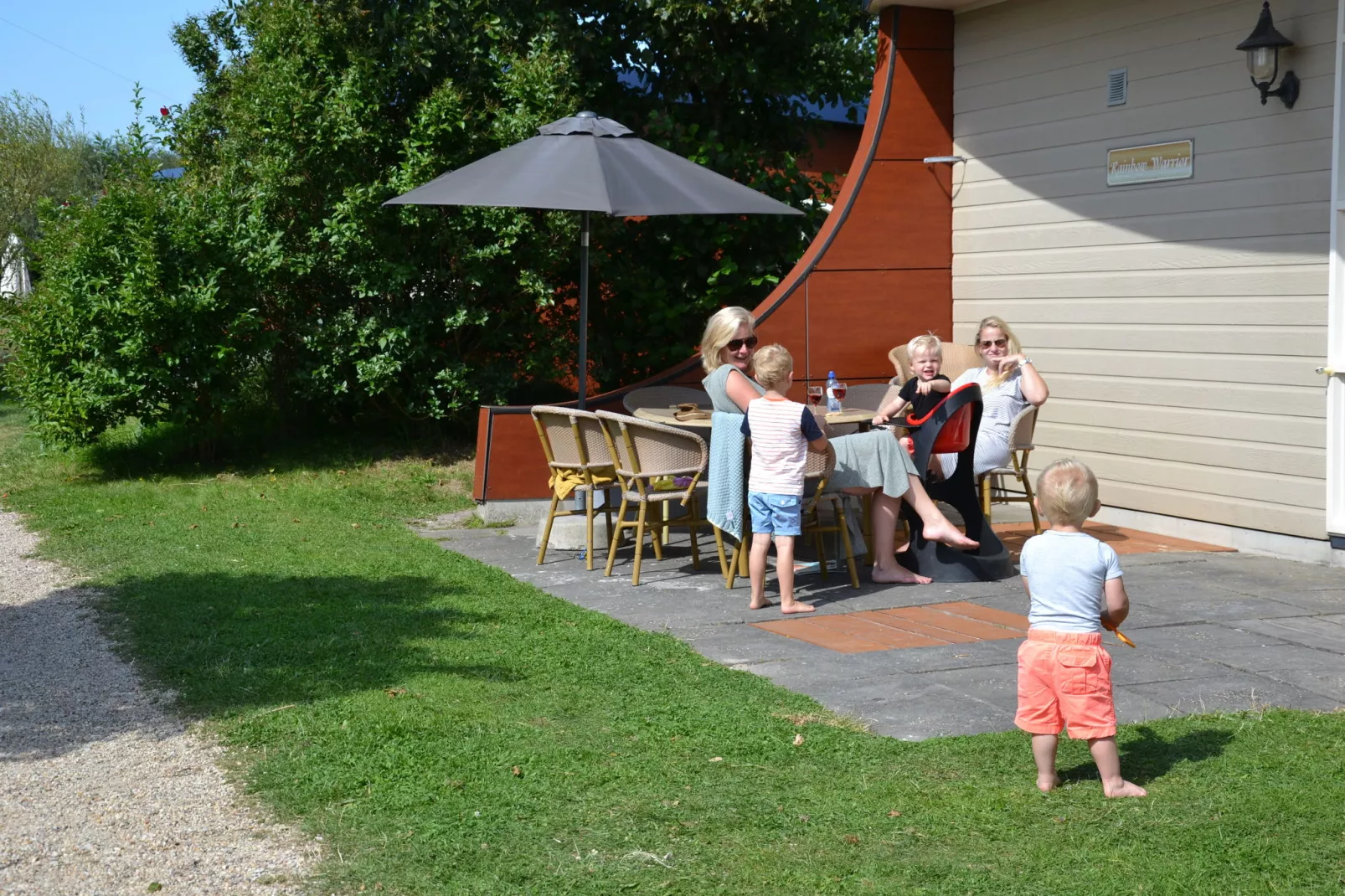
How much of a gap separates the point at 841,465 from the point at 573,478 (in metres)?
1.58

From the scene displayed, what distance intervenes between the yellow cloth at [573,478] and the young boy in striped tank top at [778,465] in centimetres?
125

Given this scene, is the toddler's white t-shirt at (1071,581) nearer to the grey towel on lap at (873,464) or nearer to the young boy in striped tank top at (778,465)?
the young boy in striped tank top at (778,465)

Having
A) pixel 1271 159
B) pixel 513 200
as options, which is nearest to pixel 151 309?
pixel 513 200

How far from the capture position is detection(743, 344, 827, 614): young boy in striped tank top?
6344 mm

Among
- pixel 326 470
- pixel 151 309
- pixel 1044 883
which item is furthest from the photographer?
pixel 326 470

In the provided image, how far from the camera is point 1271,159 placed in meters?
7.67

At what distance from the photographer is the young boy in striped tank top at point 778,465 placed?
20.8 feet

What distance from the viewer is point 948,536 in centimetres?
691

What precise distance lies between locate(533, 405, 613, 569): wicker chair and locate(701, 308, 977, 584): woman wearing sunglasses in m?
0.80

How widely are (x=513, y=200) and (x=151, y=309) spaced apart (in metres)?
4.31

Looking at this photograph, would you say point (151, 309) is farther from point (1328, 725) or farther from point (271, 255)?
point (1328, 725)

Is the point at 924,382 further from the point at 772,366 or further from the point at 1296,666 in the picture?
the point at 1296,666

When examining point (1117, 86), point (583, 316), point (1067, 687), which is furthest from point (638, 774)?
point (1117, 86)

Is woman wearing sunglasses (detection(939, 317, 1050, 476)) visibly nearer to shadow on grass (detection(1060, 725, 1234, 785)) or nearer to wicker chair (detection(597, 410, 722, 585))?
wicker chair (detection(597, 410, 722, 585))
